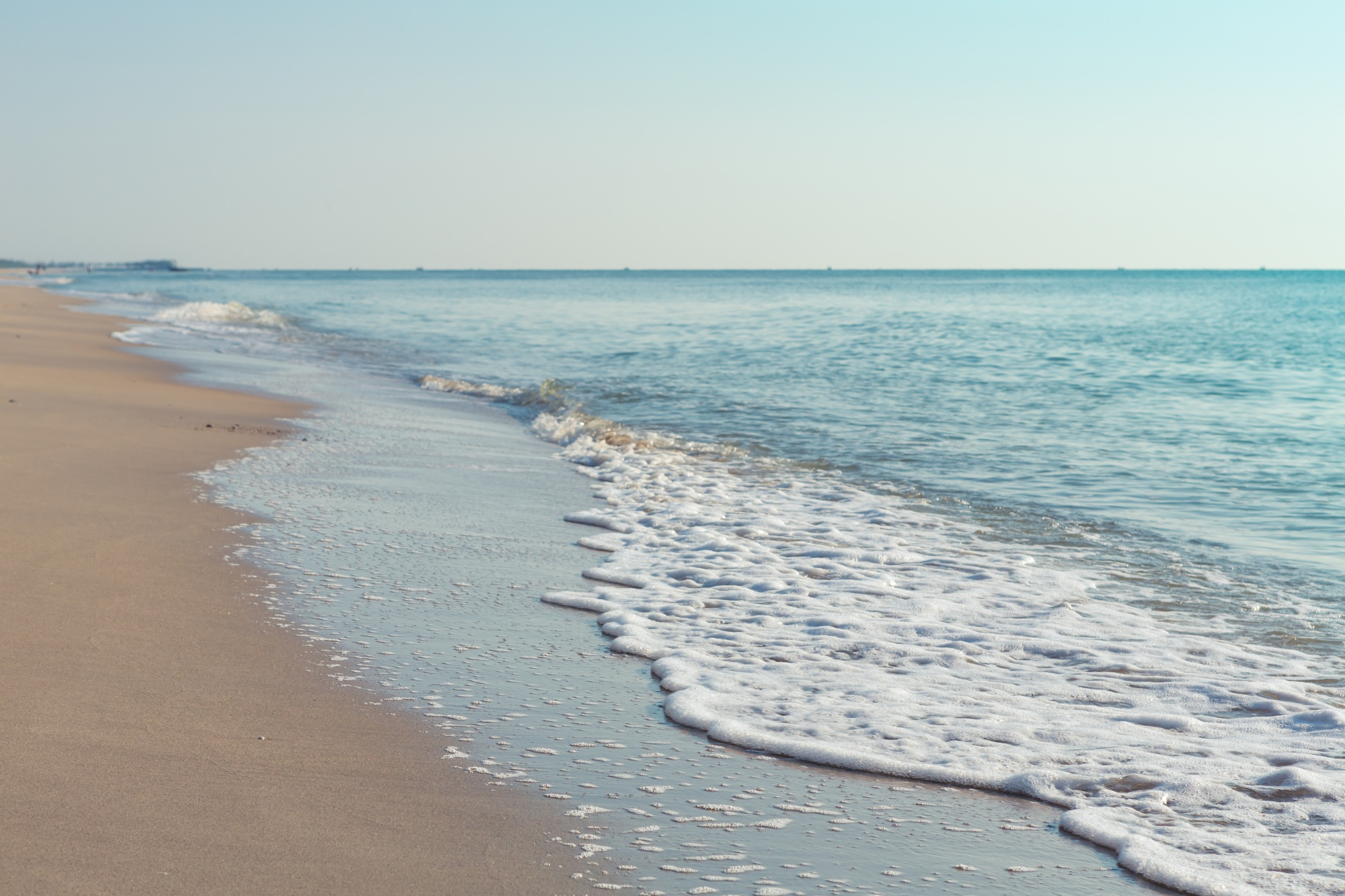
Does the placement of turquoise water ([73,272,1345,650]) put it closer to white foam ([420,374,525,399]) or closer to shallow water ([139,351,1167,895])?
white foam ([420,374,525,399])

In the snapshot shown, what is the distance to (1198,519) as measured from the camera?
745 centimetres

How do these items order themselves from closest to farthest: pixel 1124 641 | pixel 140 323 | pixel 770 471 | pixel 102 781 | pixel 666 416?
1. pixel 102 781
2. pixel 1124 641
3. pixel 770 471
4. pixel 666 416
5. pixel 140 323

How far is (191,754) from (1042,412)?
39.8 ft

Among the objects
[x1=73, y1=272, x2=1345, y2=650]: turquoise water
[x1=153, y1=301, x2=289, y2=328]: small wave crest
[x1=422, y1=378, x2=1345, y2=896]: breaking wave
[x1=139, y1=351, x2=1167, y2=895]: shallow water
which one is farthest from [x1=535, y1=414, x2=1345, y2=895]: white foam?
[x1=153, y1=301, x2=289, y2=328]: small wave crest

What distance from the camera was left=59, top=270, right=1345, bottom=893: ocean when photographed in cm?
339

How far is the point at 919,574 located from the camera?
5953 mm

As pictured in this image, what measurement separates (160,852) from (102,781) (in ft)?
1.61

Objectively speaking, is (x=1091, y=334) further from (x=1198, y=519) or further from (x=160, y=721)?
(x=160, y=721)

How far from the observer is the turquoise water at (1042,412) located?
21.7ft

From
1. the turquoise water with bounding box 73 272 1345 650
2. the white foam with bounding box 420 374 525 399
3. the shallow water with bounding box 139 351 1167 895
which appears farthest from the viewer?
the white foam with bounding box 420 374 525 399

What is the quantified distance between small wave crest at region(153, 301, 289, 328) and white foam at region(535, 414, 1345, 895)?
88.2 feet

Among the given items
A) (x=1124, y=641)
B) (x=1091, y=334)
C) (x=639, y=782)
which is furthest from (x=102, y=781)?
(x=1091, y=334)

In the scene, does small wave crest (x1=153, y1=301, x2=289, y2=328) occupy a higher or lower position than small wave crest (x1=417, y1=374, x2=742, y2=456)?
higher

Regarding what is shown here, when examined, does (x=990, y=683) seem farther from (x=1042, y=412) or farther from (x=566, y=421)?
(x=1042, y=412)
